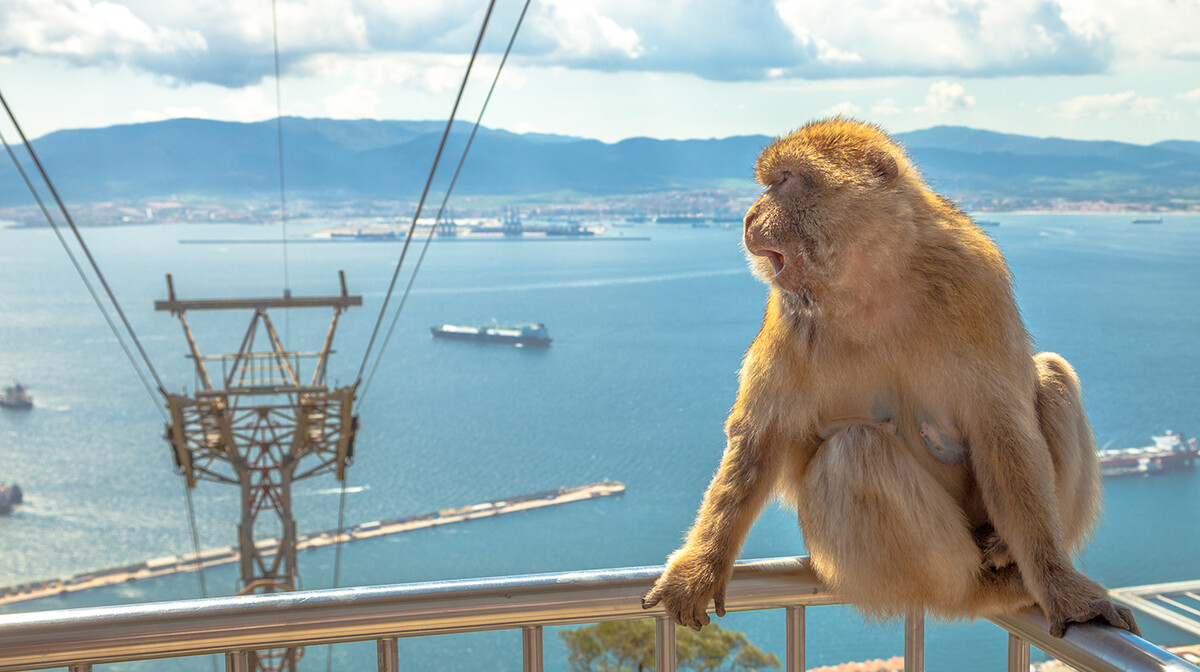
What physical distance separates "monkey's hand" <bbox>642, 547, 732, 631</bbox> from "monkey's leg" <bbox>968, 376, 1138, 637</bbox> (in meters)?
0.45

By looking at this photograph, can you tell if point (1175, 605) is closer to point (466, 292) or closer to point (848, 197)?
point (848, 197)

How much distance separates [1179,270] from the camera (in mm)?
64062

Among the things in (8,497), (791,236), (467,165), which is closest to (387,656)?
(791,236)

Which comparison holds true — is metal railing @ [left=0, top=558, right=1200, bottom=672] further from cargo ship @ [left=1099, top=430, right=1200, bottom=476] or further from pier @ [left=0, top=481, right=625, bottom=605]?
cargo ship @ [left=1099, top=430, right=1200, bottom=476]

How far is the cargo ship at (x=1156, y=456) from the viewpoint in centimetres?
3931

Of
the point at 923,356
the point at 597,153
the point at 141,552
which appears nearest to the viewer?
the point at 923,356

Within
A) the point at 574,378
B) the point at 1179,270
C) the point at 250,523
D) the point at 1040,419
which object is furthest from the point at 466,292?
the point at 1040,419

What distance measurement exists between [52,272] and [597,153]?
155ft

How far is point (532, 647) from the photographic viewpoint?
130 cm

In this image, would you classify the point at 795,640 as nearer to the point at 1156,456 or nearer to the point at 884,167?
the point at 884,167

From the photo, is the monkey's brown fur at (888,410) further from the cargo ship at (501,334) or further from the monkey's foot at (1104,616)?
the cargo ship at (501,334)

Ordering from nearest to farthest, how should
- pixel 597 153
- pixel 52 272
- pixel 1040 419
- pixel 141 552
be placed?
pixel 1040 419, pixel 141 552, pixel 597 153, pixel 52 272

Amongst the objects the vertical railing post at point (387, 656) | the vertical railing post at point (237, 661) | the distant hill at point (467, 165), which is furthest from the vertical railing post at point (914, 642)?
the distant hill at point (467, 165)

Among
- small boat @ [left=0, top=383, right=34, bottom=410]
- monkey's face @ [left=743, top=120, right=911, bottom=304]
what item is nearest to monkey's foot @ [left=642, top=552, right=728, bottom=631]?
monkey's face @ [left=743, top=120, right=911, bottom=304]
